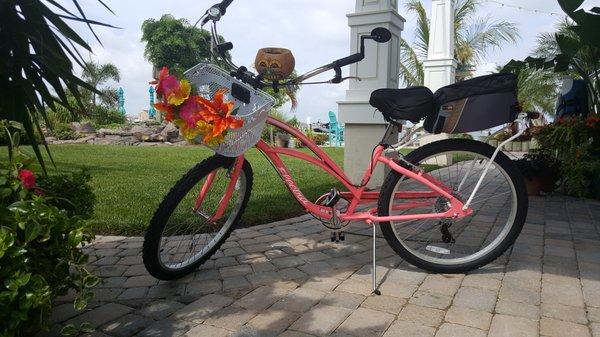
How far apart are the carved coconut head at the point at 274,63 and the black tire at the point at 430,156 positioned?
87cm

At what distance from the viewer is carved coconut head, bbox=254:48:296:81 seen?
2486 millimetres

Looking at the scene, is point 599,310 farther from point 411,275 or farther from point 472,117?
point 472,117

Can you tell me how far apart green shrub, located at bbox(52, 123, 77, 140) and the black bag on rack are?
52.6 feet

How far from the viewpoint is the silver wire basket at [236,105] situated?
2.22 meters

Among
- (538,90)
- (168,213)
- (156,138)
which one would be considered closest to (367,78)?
(168,213)

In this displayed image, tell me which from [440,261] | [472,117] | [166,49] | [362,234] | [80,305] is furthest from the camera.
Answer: [166,49]

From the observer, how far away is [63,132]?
15.9m

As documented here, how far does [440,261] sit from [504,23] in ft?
67.0

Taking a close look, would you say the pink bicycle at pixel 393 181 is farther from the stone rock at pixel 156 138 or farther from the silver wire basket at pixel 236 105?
the stone rock at pixel 156 138

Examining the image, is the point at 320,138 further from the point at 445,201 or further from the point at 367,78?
the point at 445,201

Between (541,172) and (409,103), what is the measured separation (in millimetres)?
3687

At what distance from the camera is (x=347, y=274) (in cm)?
265

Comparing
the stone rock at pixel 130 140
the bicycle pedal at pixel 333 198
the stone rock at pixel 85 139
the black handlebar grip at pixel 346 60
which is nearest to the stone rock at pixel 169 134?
the stone rock at pixel 130 140

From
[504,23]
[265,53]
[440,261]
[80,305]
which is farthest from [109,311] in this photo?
[504,23]
